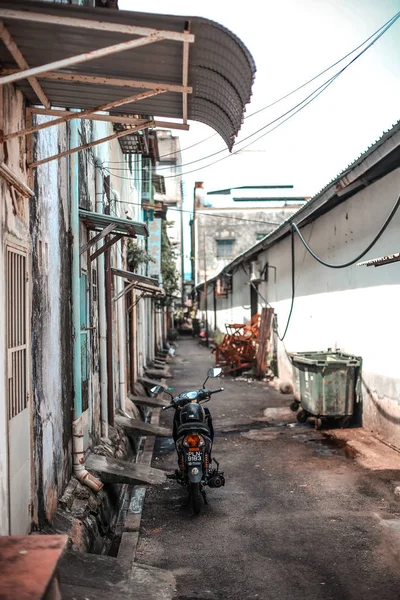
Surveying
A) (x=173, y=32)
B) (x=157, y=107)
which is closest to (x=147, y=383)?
(x=157, y=107)

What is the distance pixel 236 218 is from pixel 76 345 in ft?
111

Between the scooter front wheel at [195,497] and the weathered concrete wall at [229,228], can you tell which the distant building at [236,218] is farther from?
the scooter front wheel at [195,497]

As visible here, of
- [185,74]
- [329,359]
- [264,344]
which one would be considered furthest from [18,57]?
[264,344]

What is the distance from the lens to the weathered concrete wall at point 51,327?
5020 mm

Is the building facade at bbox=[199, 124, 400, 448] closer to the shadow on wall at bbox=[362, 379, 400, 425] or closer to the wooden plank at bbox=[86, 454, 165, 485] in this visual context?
the shadow on wall at bbox=[362, 379, 400, 425]

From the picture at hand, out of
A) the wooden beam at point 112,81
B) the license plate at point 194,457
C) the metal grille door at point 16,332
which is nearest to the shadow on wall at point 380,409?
the license plate at point 194,457

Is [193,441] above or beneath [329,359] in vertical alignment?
beneath

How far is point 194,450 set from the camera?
646 cm

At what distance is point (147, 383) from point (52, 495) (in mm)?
10514

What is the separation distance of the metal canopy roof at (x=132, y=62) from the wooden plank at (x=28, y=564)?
8.21 feet

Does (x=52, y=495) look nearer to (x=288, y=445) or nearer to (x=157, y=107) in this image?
(x=157, y=107)

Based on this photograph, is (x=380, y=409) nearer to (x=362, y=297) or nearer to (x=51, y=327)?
(x=362, y=297)

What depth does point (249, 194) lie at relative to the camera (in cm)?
4106

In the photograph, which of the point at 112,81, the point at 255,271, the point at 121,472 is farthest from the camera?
the point at 255,271
